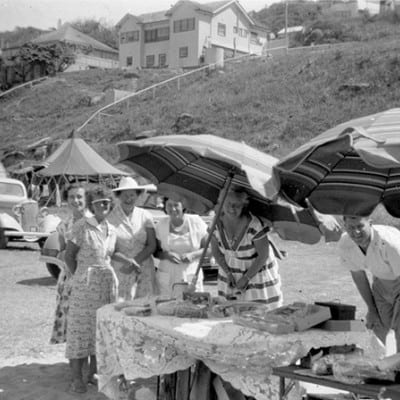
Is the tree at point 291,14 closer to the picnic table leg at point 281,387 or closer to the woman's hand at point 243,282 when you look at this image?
the woman's hand at point 243,282

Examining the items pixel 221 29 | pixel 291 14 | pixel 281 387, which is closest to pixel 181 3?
pixel 221 29

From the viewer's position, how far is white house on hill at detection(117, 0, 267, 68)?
6141 cm

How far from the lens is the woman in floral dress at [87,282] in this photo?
5824 mm

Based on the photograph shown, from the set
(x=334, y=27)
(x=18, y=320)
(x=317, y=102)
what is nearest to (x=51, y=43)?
(x=334, y=27)

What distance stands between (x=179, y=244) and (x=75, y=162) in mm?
8202

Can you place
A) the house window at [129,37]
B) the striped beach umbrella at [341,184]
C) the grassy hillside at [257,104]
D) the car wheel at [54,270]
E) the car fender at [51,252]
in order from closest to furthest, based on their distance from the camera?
the striped beach umbrella at [341,184] < the car fender at [51,252] < the car wheel at [54,270] < the grassy hillside at [257,104] < the house window at [129,37]

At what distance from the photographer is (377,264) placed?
15.0 ft

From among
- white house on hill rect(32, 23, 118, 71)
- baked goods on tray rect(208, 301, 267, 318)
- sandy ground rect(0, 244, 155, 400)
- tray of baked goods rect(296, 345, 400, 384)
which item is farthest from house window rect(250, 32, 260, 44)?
tray of baked goods rect(296, 345, 400, 384)

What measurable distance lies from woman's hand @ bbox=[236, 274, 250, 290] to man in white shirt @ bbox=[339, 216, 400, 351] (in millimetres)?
748

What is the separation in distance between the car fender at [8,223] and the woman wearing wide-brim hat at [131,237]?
1037 cm

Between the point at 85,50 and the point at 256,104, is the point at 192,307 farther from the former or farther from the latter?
the point at 85,50

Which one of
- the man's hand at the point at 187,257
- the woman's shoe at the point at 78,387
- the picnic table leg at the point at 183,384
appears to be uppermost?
the man's hand at the point at 187,257

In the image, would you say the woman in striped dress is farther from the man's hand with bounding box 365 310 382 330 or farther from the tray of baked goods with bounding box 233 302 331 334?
the tray of baked goods with bounding box 233 302 331 334

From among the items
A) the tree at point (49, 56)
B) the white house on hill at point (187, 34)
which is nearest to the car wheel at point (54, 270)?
the white house on hill at point (187, 34)
